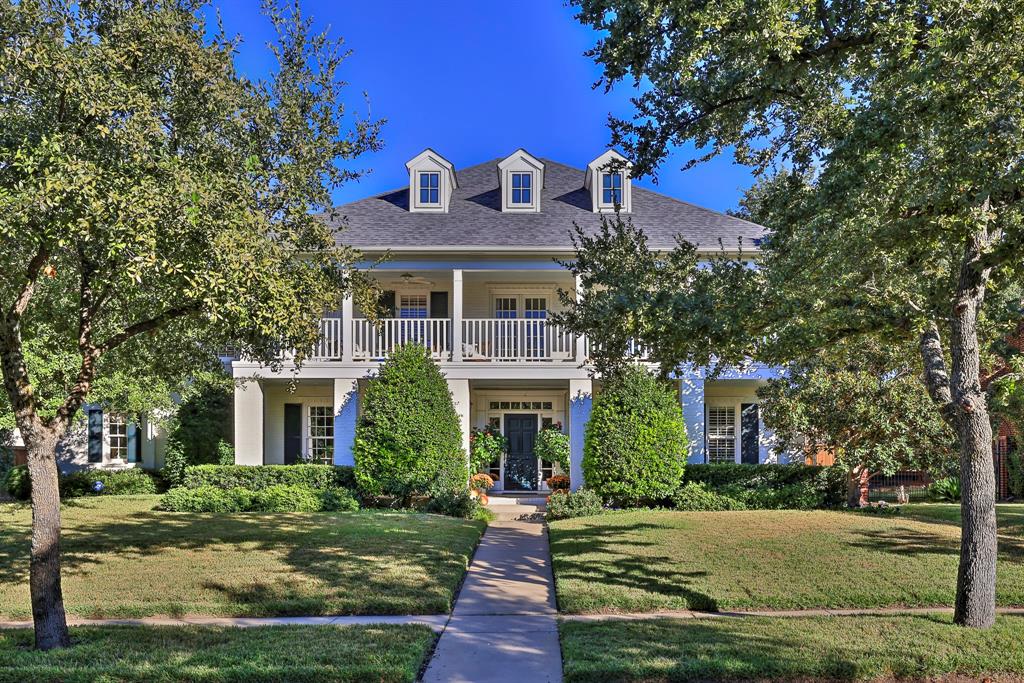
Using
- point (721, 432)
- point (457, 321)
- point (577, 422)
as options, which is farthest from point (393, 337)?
point (721, 432)

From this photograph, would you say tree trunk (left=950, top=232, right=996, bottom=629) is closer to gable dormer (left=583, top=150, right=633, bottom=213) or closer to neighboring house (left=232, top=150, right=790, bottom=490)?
neighboring house (left=232, top=150, right=790, bottom=490)

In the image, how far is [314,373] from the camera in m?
19.2

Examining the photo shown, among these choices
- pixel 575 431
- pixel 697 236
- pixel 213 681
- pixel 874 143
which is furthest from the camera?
pixel 697 236

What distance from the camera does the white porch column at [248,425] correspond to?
19.3 metres

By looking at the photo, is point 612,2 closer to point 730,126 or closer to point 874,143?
point 730,126

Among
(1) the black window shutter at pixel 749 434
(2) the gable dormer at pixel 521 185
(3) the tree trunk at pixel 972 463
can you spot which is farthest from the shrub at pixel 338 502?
(3) the tree trunk at pixel 972 463

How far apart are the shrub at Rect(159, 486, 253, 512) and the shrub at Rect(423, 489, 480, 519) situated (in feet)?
12.7

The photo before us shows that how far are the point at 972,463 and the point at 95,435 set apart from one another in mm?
22536

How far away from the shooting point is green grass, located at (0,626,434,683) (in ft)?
20.4

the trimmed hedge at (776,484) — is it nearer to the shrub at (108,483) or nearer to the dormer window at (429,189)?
the dormer window at (429,189)

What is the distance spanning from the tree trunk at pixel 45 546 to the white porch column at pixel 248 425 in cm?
1158

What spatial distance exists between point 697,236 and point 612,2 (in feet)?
43.6

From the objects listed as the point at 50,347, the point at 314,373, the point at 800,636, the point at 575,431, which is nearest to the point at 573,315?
the point at 800,636

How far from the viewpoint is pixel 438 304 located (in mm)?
21562
